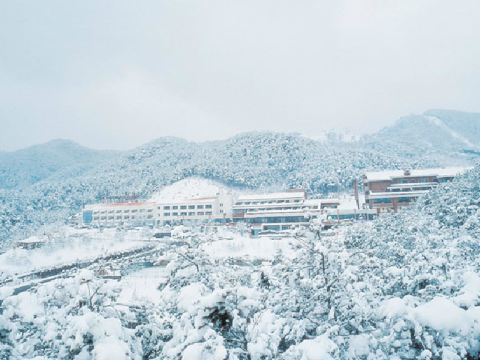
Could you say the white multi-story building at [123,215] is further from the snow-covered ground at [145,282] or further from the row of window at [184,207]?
the snow-covered ground at [145,282]

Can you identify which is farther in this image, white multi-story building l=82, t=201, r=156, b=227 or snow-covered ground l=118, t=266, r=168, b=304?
white multi-story building l=82, t=201, r=156, b=227

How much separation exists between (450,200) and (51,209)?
11790 cm

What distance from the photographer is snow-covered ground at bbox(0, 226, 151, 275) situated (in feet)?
183

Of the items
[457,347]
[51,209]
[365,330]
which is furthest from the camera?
[51,209]

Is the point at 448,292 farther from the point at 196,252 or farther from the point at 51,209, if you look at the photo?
the point at 51,209

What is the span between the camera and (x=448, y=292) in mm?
7238

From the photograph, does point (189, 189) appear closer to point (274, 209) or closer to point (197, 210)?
point (197, 210)

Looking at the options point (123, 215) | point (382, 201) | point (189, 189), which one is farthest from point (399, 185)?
point (189, 189)

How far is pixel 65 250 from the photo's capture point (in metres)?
62.8

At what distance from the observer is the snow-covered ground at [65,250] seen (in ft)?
183

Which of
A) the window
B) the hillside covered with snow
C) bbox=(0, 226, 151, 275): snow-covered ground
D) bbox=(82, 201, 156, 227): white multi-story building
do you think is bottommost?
bbox=(0, 226, 151, 275): snow-covered ground

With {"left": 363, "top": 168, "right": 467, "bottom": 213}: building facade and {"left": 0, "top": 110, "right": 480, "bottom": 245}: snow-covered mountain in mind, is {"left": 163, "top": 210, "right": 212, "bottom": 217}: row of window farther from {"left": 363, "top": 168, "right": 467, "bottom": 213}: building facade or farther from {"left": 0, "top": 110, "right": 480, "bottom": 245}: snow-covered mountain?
{"left": 0, "top": 110, "right": 480, "bottom": 245}: snow-covered mountain

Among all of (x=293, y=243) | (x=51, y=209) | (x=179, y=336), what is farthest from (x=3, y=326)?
(x=51, y=209)

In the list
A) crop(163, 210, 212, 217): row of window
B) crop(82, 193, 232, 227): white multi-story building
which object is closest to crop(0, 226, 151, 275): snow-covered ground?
crop(82, 193, 232, 227): white multi-story building
